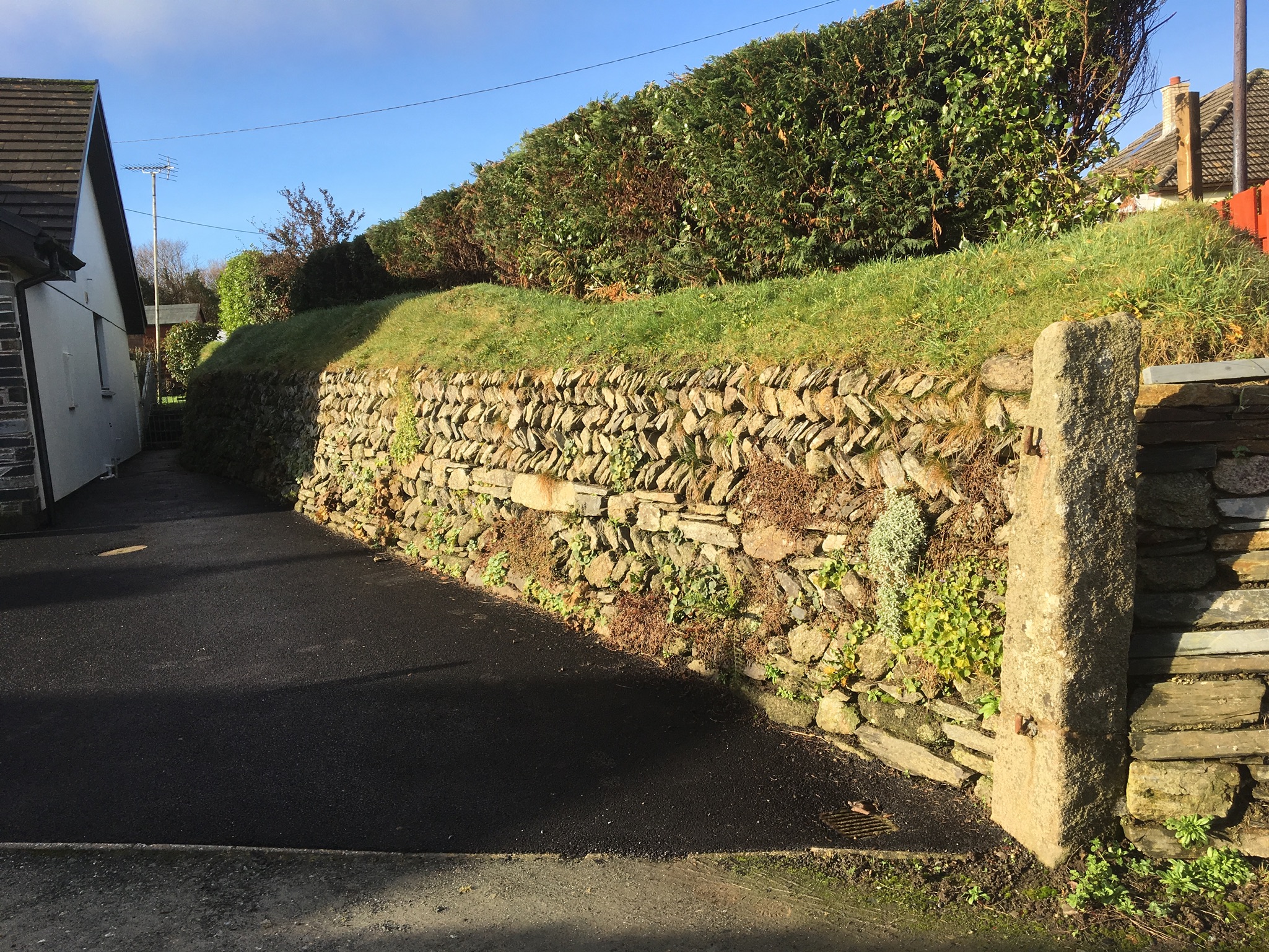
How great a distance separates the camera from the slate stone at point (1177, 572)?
3.89 m

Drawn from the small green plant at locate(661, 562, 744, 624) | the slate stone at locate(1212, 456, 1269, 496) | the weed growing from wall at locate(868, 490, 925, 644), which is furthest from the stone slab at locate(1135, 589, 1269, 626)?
A: the small green plant at locate(661, 562, 744, 624)

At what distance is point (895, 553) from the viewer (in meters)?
4.64

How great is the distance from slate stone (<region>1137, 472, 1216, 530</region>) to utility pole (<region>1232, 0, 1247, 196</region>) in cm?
862

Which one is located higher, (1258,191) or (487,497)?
(1258,191)

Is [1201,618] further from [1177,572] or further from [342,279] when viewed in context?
[342,279]

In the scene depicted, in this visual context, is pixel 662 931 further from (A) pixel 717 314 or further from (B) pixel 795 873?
(A) pixel 717 314

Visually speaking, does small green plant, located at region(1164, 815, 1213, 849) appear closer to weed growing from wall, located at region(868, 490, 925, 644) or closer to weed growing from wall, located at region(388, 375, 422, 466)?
weed growing from wall, located at region(868, 490, 925, 644)

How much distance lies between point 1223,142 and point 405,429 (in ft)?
56.8

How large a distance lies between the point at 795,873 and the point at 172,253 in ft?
263

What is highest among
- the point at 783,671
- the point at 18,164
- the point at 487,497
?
the point at 18,164

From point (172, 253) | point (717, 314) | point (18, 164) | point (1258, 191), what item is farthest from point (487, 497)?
point (172, 253)

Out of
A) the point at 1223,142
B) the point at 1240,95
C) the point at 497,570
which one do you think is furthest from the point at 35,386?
the point at 1223,142

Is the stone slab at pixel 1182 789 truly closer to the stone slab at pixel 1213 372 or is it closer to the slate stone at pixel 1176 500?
the slate stone at pixel 1176 500

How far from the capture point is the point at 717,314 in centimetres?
716
